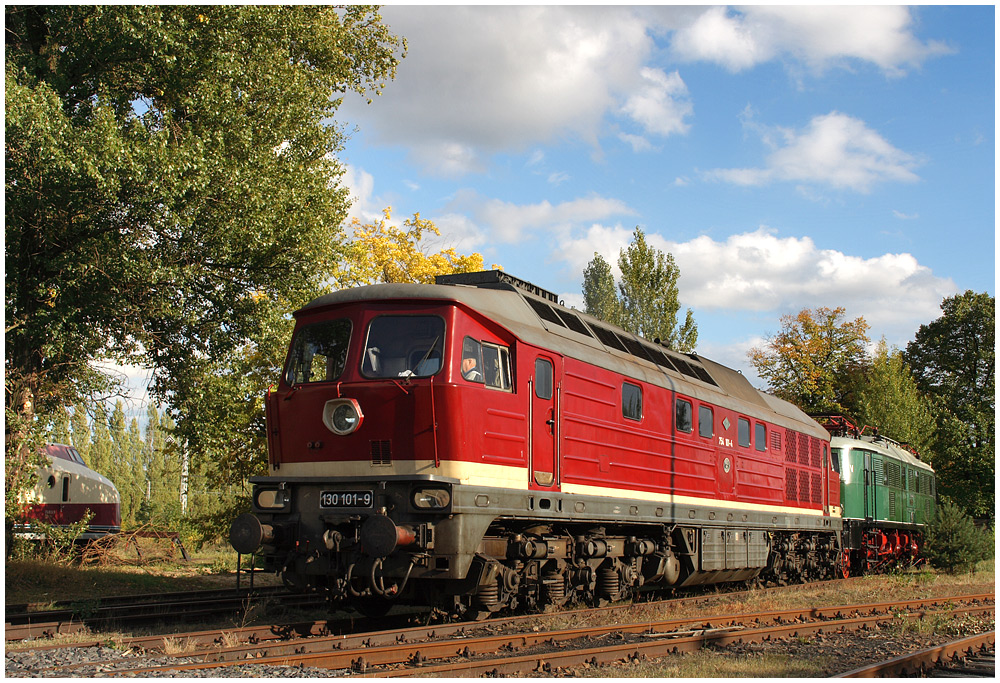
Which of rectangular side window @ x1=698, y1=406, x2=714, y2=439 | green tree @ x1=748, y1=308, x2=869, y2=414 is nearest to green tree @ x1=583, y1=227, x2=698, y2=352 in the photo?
green tree @ x1=748, y1=308, x2=869, y2=414

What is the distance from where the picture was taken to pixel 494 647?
29.1ft

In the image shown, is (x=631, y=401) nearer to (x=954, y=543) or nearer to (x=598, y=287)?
(x=954, y=543)

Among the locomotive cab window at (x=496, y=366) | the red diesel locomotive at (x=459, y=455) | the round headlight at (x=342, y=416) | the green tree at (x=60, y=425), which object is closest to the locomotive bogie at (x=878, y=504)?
the red diesel locomotive at (x=459, y=455)

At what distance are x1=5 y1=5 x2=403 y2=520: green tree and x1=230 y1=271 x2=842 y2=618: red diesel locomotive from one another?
478 cm

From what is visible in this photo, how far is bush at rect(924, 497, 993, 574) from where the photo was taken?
73.4ft

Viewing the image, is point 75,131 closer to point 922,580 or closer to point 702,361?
point 702,361

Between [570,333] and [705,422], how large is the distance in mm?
4438

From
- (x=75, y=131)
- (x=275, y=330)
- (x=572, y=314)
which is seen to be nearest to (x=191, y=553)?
(x=275, y=330)

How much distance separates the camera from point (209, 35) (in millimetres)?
14461

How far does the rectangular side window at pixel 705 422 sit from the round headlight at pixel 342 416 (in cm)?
728

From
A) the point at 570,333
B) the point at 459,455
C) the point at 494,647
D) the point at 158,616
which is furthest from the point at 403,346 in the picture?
the point at 158,616

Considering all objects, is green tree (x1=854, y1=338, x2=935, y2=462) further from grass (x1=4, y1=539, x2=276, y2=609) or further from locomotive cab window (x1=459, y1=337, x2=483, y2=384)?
locomotive cab window (x1=459, y1=337, x2=483, y2=384)

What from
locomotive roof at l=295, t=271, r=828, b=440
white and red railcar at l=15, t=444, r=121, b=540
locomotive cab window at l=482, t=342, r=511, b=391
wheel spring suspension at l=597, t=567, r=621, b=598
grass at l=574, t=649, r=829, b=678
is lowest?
grass at l=574, t=649, r=829, b=678

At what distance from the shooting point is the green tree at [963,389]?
37562 millimetres
